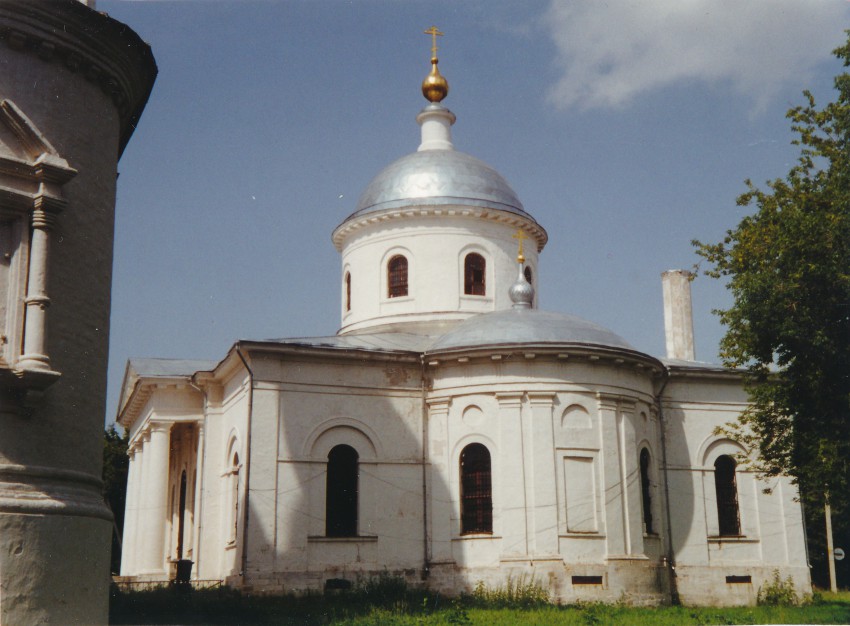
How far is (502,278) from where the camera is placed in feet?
90.4

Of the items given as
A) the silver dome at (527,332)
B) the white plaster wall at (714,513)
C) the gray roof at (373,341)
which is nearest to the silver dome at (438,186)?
the gray roof at (373,341)

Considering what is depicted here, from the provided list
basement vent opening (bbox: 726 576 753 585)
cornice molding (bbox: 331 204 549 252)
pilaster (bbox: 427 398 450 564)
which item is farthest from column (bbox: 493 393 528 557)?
cornice molding (bbox: 331 204 549 252)

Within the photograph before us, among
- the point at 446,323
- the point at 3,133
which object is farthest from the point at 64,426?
the point at 446,323

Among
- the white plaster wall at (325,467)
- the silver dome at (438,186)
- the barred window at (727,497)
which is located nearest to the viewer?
the white plaster wall at (325,467)

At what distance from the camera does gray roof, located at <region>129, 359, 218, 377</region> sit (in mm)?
25828

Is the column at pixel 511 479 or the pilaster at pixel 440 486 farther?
the pilaster at pixel 440 486

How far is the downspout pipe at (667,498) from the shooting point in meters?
23.7

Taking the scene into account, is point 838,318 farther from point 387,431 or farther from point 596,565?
point 387,431

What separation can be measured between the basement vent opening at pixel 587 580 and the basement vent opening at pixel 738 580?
4814 millimetres

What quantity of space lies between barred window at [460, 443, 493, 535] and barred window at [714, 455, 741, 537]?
6.82 m

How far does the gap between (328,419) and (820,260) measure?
1097cm

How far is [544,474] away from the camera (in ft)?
71.3

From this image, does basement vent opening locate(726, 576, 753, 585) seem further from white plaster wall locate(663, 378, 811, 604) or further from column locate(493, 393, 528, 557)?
column locate(493, 393, 528, 557)

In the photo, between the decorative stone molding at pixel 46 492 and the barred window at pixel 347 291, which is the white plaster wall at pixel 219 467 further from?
the decorative stone molding at pixel 46 492
